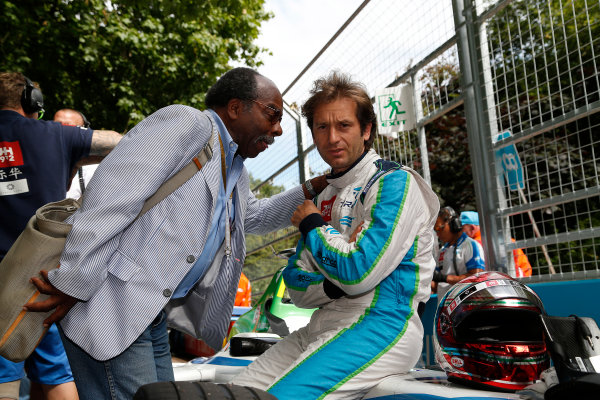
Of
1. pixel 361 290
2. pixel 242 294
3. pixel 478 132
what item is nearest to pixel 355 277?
pixel 361 290

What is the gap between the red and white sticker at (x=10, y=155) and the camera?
3305 mm

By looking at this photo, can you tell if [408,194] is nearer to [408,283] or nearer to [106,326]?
[408,283]

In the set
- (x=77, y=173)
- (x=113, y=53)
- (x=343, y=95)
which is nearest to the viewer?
(x=343, y=95)

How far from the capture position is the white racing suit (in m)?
2.09

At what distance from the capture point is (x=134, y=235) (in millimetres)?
2146

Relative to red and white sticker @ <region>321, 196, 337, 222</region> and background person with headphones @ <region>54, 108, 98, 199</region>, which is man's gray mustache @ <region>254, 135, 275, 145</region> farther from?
background person with headphones @ <region>54, 108, 98, 199</region>

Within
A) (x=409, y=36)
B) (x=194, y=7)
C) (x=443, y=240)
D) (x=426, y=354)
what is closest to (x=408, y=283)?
(x=426, y=354)

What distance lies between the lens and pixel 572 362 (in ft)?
5.46

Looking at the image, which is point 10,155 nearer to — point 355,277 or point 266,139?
point 266,139

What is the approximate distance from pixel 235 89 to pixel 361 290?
1039 millimetres

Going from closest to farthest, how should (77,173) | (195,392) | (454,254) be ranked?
1. (195,392)
2. (77,173)
3. (454,254)

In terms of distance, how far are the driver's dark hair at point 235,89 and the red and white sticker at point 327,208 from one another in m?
0.57

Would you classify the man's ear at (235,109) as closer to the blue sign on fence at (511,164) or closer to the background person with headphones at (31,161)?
the background person with headphones at (31,161)

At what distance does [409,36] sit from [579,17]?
1498mm
